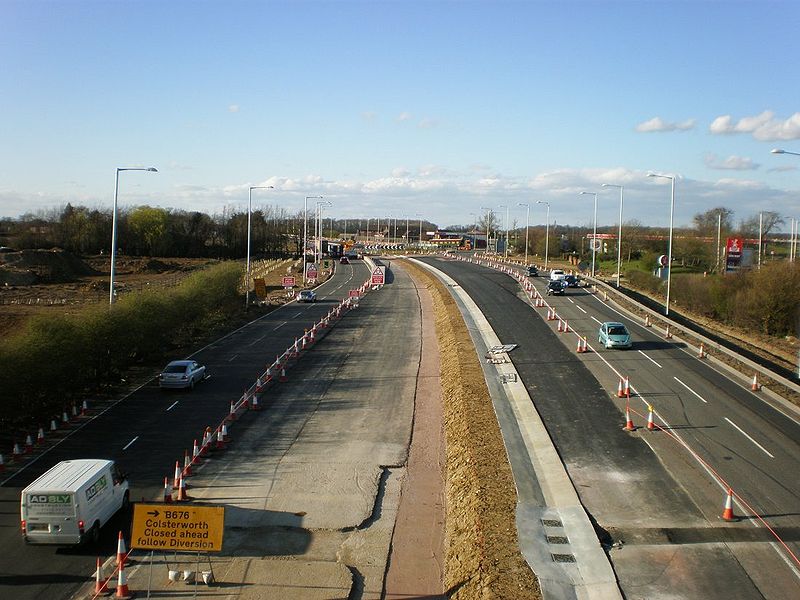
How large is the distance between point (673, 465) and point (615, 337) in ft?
58.5

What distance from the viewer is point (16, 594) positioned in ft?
42.3

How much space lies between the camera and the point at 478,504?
1688 centimetres

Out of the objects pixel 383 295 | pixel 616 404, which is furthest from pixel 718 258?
pixel 616 404

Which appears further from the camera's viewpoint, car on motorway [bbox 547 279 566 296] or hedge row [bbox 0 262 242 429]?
car on motorway [bbox 547 279 566 296]

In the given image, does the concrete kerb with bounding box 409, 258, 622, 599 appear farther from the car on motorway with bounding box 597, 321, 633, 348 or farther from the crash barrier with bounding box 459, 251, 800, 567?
the car on motorway with bounding box 597, 321, 633, 348

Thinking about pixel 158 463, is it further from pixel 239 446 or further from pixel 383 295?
pixel 383 295

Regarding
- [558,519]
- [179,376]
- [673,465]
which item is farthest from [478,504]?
[179,376]

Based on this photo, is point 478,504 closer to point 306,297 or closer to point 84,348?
point 84,348

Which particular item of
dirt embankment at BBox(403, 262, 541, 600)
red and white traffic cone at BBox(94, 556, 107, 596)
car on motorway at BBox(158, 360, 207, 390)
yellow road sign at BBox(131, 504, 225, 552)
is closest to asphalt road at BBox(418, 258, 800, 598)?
dirt embankment at BBox(403, 262, 541, 600)

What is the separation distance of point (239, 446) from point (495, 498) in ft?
30.2

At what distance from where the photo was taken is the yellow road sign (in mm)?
12188

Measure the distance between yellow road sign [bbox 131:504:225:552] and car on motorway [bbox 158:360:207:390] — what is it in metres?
18.2

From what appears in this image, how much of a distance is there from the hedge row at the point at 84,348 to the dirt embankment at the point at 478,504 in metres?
13.8

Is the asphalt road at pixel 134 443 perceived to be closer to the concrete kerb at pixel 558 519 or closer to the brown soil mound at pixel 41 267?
the concrete kerb at pixel 558 519
